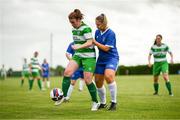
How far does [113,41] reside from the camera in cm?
1234

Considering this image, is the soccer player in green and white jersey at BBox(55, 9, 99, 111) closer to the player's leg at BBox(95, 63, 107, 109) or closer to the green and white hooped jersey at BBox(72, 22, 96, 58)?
the green and white hooped jersey at BBox(72, 22, 96, 58)

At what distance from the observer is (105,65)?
12.5 metres

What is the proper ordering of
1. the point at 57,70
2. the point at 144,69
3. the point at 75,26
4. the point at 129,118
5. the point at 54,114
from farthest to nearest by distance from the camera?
the point at 57,70 < the point at 144,69 < the point at 75,26 < the point at 54,114 < the point at 129,118

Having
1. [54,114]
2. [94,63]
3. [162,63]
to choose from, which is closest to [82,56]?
[94,63]

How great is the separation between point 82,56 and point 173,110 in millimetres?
2614

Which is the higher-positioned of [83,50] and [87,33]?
[87,33]

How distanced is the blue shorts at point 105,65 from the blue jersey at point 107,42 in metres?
0.08

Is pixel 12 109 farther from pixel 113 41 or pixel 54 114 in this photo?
pixel 113 41

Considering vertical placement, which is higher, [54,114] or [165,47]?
[165,47]

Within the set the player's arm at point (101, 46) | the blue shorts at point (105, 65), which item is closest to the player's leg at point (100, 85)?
the blue shorts at point (105, 65)

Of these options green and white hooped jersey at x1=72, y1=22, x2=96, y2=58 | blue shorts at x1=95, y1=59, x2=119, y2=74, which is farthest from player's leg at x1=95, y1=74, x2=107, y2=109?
green and white hooped jersey at x1=72, y1=22, x2=96, y2=58

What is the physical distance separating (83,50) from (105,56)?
2.02ft

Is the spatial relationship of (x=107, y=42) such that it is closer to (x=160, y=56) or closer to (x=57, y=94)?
Result: (x=57, y=94)

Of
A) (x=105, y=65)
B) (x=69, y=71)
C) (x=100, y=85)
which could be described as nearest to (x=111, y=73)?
(x=105, y=65)
